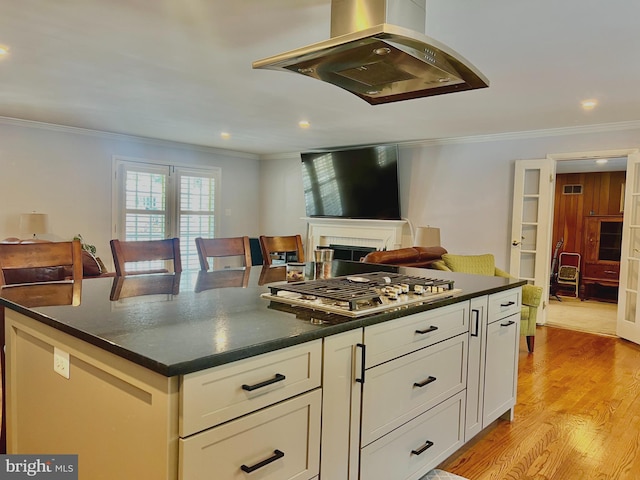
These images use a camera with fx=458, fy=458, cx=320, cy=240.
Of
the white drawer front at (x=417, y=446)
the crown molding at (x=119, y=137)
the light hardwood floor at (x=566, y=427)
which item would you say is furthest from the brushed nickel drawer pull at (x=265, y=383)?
the crown molding at (x=119, y=137)

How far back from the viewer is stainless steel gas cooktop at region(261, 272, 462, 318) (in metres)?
1.64

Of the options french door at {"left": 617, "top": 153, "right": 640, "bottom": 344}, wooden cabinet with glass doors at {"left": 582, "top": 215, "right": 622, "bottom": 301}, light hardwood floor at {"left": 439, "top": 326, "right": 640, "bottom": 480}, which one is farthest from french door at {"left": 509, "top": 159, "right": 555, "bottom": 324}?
wooden cabinet with glass doors at {"left": 582, "top": 215, "right": 622, "bottom": 301}

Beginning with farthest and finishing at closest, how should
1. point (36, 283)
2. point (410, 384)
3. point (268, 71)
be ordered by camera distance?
point (268, 71)
point (36, 283)
point (410, 384)

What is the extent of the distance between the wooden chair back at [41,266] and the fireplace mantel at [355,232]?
4.87 m

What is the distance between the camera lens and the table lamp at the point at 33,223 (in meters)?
5.32

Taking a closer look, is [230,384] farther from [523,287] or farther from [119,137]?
[119,137]

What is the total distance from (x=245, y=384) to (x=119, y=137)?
6085 mm

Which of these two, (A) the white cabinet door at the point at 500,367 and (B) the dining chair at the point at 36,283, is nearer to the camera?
(B) the dining chair at the point at 36,283

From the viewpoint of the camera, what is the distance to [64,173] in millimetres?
5945

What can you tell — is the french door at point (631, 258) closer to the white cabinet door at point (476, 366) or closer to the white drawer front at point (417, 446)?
the white cabinet door at point (476, 366)

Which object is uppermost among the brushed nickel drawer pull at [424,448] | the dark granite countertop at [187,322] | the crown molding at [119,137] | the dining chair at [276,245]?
the crown molding at [119,137]

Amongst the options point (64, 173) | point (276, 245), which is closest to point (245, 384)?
point (276, 245)

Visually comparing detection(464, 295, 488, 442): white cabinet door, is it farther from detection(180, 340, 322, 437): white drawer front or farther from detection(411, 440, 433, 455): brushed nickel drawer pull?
detection(180, 340, 322, 437): white drawer front

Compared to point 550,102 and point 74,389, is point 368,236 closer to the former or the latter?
point 550,102
